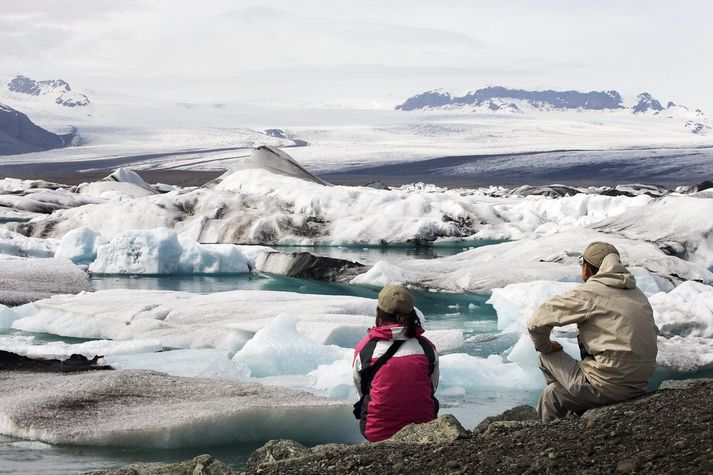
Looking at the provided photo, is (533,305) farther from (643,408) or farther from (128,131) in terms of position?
(128,131)

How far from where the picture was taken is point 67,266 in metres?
14.7

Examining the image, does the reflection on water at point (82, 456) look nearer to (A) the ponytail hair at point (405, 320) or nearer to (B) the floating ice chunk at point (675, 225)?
(A) the ponytail hair at point (405, 320)

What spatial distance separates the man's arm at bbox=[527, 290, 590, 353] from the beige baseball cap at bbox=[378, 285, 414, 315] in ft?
1.88

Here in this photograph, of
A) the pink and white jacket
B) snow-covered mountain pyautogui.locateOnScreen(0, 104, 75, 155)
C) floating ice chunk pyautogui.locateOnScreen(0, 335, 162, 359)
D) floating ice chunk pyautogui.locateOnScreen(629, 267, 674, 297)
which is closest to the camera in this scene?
the pink and white jacket

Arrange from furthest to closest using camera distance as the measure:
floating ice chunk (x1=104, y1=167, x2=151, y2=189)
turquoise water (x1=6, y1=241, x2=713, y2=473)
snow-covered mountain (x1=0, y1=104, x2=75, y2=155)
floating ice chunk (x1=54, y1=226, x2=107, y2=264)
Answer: snow-covered mountain (x1=0, y1=104, x2=75, y2=155)
floating ice chunk (x1=104, y1=167, x2=151, y2=189)
floating ice chunk (x1=54, y1=226, x2=107, y2=264)
turquoise water (x1=6, y1=241, x2=713, y2=473)

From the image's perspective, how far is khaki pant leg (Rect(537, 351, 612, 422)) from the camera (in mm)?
4547

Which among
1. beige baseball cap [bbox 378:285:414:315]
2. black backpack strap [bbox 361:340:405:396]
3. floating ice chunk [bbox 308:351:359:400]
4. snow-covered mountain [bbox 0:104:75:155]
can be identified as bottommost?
snow-covered mountain [bbox 0:104:75:155]

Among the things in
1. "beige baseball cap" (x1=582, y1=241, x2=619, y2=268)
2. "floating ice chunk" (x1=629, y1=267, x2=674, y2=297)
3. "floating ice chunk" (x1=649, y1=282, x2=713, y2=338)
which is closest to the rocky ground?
"beige baseball cap" (x1=582, y1=241, x2=619, y2=268)

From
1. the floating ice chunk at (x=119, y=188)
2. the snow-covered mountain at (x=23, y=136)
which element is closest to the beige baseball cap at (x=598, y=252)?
the floating ice chunk at (x=119, y=188)

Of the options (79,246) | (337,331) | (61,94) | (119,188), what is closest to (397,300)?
(337,331)

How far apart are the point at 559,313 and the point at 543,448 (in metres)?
0.75

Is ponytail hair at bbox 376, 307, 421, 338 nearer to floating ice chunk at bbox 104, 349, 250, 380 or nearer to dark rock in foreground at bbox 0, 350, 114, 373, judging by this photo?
floating ice chunk at bbox 104, 349, 250, 380

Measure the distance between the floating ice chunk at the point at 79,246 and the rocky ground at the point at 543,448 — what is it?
14.9m

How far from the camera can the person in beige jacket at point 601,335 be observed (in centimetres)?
441
